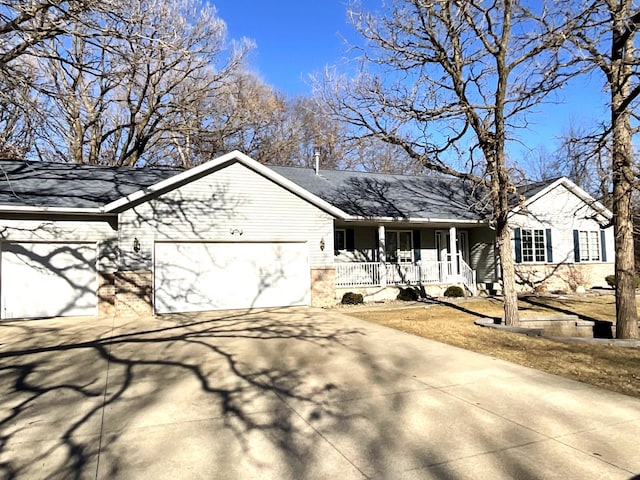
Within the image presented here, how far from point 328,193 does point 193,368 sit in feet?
38.6

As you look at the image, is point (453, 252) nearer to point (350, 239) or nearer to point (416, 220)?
point (416, 220)

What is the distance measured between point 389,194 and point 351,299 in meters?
5.55

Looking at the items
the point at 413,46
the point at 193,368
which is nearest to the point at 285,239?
the point at 413,46

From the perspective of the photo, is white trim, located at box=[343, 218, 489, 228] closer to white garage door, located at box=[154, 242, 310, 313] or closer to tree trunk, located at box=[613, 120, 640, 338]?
white garage door, located at box=[154, 242, 310, 313]

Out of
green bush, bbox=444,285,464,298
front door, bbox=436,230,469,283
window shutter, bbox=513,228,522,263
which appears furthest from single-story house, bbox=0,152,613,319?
window shutter, bbox=513,228,522,263

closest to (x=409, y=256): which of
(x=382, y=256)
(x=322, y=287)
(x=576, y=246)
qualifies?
(x=382, y=256)

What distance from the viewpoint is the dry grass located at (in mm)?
6664

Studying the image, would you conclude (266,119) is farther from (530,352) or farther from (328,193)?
(530,352)

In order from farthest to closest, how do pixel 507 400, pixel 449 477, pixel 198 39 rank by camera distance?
pixel 198 39 → pixel 507 400 → pixel 449 477

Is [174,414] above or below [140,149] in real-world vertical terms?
below

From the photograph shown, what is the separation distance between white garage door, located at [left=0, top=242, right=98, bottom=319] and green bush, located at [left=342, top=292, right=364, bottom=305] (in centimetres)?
762

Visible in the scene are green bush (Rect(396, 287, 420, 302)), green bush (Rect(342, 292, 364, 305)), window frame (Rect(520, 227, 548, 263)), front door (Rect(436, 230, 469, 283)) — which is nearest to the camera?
green bush (Rect(342, 292, 364, 305))

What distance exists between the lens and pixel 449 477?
11.5 ft

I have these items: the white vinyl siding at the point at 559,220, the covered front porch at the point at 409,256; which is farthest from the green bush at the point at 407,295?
the white vinyl siding at the point at 559,220
